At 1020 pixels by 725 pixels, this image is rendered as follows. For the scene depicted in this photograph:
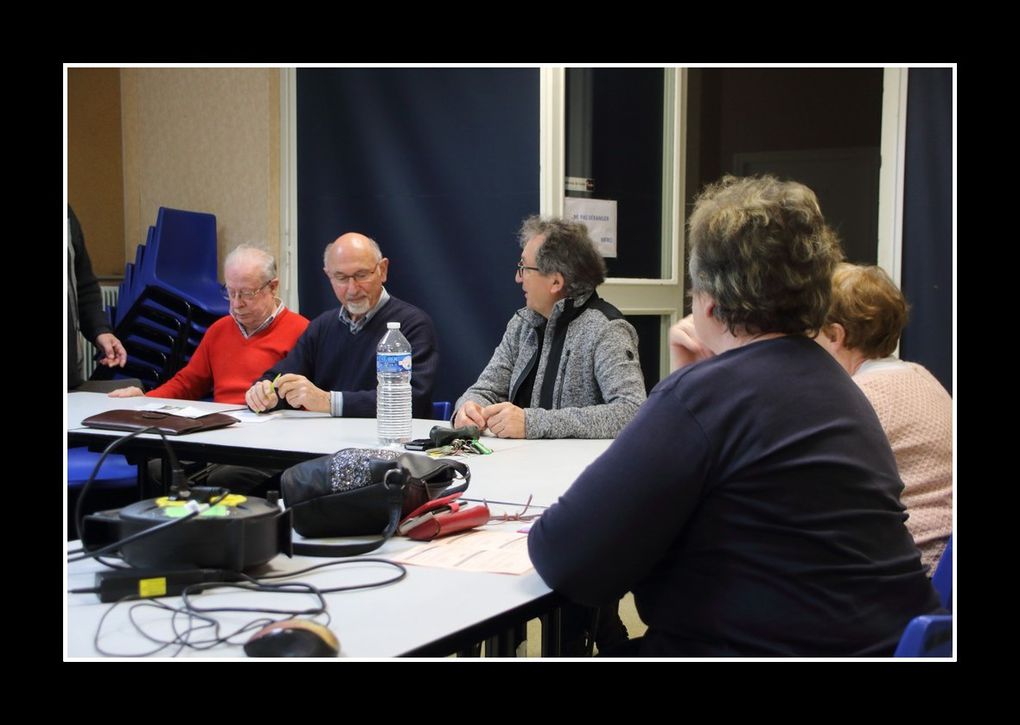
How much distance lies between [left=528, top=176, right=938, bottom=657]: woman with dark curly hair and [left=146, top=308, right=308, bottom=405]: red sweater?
2.72m

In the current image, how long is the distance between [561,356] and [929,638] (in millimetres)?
1934

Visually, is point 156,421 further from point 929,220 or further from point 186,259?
point 186,259

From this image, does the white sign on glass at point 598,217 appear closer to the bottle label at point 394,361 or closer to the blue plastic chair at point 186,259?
the bottle label at point 394,361

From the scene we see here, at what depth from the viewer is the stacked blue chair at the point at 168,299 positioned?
17.4 feet

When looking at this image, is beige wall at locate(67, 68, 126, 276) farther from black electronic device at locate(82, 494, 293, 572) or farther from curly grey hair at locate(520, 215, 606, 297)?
black electronic device at locate(82, 494, 293, 572)

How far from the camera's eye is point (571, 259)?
3.06 metres

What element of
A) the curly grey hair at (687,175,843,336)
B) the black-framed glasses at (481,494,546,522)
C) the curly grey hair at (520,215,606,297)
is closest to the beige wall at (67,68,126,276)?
the curly grey hair at (520,215,606,297)

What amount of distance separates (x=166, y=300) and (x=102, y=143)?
53.0 inches

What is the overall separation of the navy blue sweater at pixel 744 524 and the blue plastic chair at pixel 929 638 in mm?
140

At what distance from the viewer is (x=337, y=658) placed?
1.13 meters

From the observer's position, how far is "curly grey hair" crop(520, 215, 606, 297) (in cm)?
306

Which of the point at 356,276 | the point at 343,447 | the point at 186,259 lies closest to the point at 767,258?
the point at 343,447

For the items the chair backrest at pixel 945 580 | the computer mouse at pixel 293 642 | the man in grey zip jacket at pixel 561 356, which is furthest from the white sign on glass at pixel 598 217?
the computer mouse at pixel 293 642

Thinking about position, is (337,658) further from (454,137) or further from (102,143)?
(102,143)
